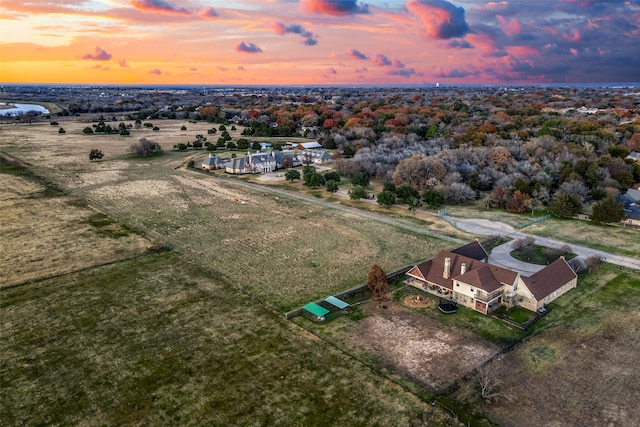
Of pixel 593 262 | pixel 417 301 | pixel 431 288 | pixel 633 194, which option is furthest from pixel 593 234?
pixel 417 301

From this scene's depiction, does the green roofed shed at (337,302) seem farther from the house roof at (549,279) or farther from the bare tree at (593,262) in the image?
the bare tree at (593,262)

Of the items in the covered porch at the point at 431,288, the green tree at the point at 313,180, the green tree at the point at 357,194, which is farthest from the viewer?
the green tree at the point at 313,180

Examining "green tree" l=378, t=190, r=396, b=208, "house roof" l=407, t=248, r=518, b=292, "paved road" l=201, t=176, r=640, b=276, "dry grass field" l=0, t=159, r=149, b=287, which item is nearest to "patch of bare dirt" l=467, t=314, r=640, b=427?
"house roof" l=407, t=248, r=518, b=292

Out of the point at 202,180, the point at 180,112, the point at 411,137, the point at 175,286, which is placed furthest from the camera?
the point at 180,112

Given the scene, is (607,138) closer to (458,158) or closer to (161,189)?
(458,158)

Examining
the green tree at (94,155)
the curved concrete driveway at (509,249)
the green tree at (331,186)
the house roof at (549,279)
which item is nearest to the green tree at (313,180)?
the green tree at (331,186)

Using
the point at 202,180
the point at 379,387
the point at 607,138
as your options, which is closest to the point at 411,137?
the point at 607,138

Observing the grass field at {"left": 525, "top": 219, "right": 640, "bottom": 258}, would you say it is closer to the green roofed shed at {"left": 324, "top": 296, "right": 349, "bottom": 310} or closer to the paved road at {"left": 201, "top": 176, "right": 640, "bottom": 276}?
the paved road at {"left": 201, "top": 176, "right": 640, "bottom": 276}
